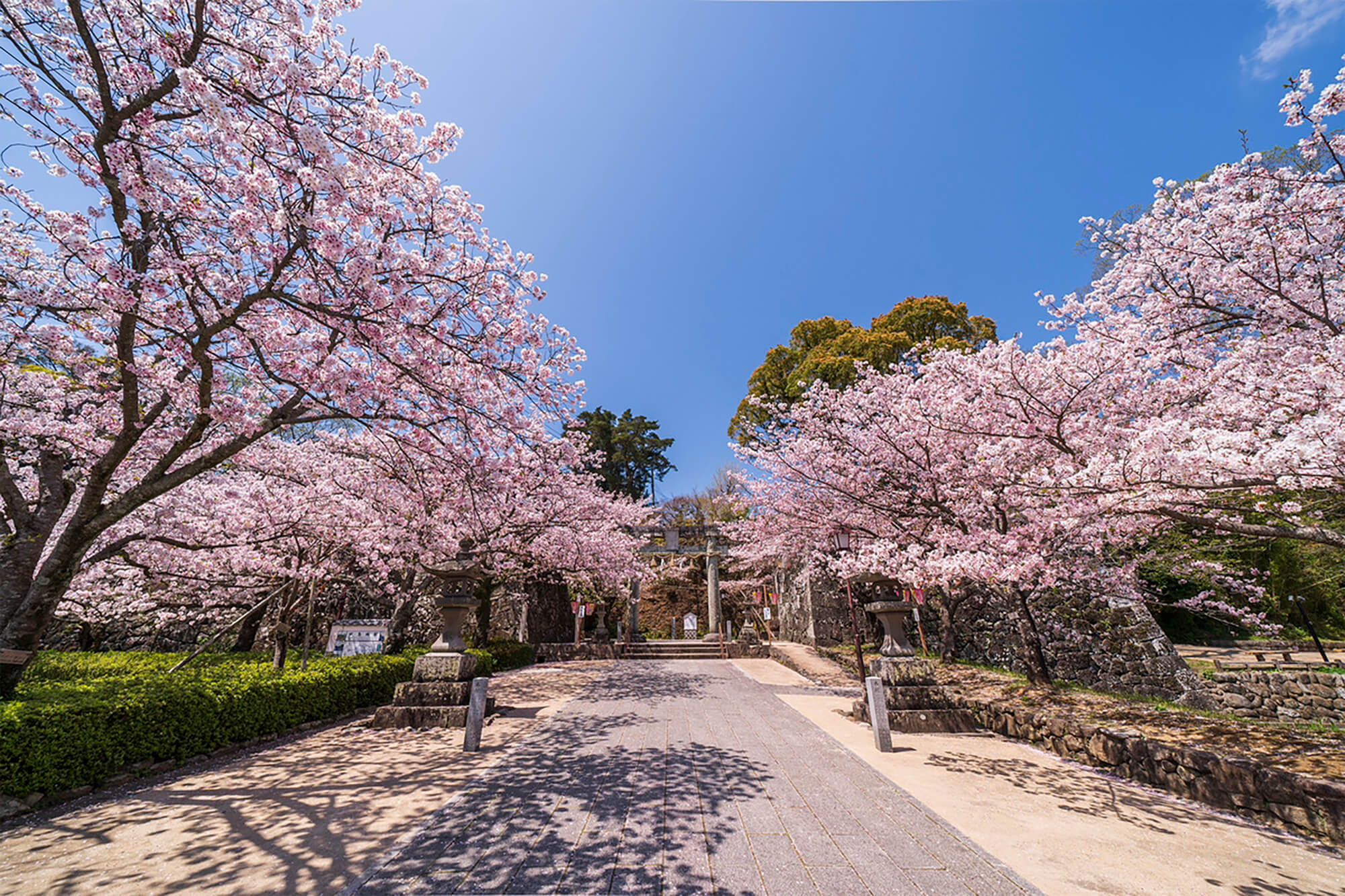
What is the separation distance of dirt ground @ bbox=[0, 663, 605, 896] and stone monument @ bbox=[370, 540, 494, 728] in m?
0.78

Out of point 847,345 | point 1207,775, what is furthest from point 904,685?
point 847,345

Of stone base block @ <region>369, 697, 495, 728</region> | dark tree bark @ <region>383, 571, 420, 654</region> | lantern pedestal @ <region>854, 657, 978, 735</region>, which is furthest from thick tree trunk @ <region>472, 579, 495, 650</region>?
lantern pedestal @ <region>854, 657, 978, 735</region>

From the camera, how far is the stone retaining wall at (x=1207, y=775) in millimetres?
3682

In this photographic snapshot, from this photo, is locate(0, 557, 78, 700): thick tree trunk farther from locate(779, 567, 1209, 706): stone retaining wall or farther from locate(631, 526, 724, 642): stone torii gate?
locate(631, 526, 724, 642): stone torii gate

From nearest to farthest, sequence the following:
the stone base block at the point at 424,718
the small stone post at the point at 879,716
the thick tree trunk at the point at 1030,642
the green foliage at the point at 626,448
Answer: the small stone post at the point at 879,716
the stone base block at the point at 424,718
the thick tree trunk at the point at 1030,642
the green foliage at the point at 626,448

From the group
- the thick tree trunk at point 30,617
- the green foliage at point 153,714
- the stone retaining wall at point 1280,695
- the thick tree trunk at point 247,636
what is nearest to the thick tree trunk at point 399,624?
the green foliage at point 153,714

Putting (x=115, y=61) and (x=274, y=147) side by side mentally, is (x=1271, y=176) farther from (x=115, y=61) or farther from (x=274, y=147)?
(x=115, y=61)

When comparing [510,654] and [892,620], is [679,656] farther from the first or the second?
[892,620]

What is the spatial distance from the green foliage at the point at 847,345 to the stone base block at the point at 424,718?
37.1ft

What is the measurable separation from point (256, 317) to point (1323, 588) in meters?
29.5

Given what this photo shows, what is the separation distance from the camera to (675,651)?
772 inches

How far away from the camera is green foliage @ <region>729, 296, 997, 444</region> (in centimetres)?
1653

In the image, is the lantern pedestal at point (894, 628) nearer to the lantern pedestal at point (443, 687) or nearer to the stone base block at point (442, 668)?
the lantern pedestal at point (443, 687)

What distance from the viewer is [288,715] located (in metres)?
6.96
